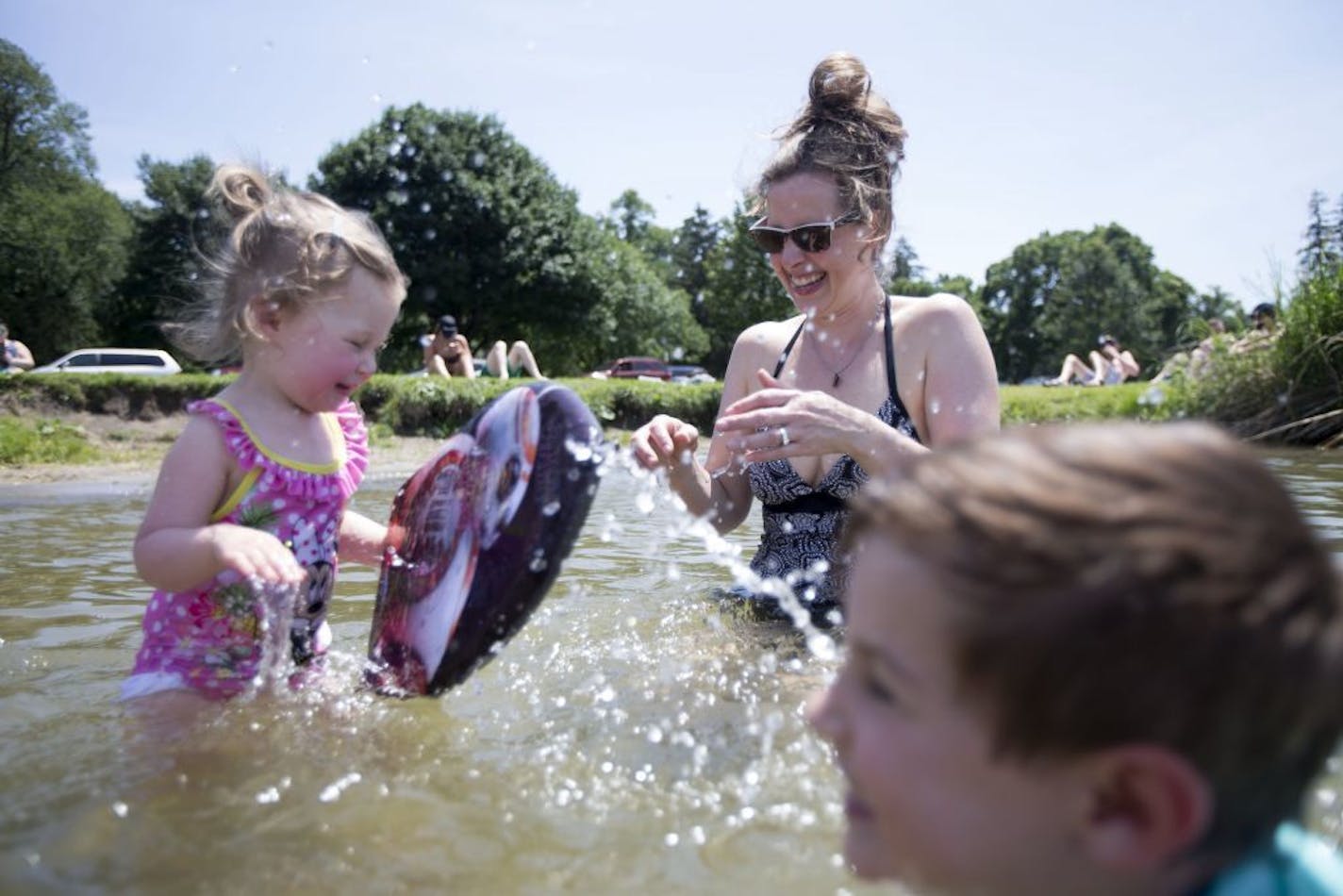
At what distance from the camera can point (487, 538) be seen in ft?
8.89

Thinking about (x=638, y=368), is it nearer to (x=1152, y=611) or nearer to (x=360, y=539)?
(x=360, y=539)

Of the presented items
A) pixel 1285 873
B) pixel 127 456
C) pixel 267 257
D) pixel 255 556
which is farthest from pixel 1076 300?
pixel 1285 873

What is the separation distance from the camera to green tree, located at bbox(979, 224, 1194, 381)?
63.6m

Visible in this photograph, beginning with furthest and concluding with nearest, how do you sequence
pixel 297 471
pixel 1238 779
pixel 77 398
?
pixel 77 398 < pixel 297 471 < pixel 1238 779

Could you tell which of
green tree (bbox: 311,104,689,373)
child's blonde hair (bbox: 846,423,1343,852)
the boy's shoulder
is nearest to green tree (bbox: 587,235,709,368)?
green tree (bbox: 311,104,689,373)


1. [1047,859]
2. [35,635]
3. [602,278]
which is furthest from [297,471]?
[602,278]

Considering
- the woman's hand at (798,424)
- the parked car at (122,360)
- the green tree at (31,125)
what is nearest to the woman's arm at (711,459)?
the woman's hand at (798,424)

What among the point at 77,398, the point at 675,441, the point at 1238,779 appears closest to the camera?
the point at 1238,779

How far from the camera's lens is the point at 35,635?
3656mm

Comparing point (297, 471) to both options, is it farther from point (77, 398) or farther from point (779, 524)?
point (77, 398)

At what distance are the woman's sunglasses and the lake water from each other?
98 cm

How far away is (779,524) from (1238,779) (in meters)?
2.69

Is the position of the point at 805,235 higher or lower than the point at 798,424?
higher

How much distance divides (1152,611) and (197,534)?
2322 mm
